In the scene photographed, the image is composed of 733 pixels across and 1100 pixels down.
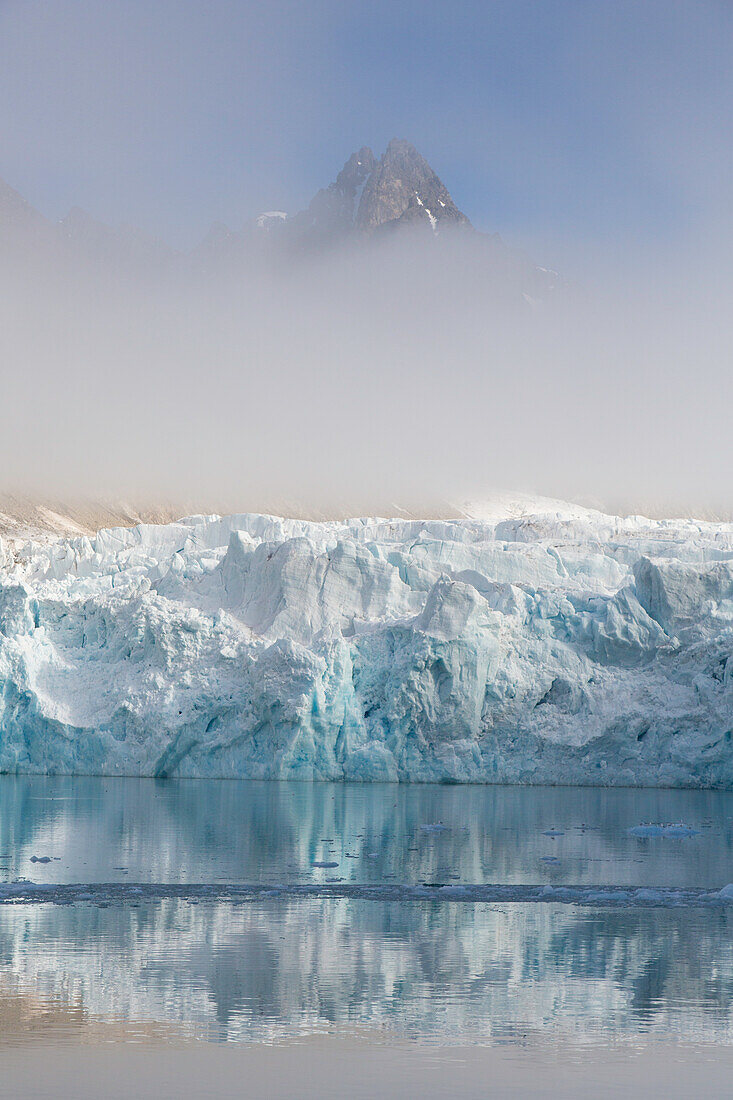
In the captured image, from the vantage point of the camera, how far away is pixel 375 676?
113 ft

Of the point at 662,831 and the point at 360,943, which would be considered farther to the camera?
the point at 662,831

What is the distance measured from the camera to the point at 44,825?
20.4 meters

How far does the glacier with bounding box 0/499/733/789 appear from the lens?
33125 mm

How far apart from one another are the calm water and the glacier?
38.9 feet

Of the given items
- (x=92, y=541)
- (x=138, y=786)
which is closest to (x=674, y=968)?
(x=138, y=786)

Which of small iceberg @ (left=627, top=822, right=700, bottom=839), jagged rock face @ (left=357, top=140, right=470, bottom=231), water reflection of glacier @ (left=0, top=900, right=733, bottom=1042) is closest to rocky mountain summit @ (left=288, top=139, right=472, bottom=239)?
jagged rock face @ (left=357, top=140, right=470, bottom=231)

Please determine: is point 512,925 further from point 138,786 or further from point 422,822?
point 138,786

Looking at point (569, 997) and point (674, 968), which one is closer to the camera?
point (569, 997)

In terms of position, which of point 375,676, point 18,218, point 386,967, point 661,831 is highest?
point 18,218

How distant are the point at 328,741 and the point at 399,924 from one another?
22.3 m

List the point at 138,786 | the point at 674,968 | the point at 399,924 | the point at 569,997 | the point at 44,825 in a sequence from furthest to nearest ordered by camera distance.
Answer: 1. the point at 138,786
2. the point at 44,825
3. the point at 399,924
4. the point at 674,968
5. the point at 569,997

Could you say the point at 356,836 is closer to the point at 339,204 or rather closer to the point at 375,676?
the point at 375,676

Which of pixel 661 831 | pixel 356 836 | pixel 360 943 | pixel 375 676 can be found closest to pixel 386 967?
pixel 360 943

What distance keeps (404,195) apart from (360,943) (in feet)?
582
